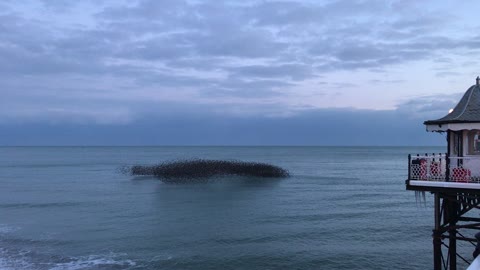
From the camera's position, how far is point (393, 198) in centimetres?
5022

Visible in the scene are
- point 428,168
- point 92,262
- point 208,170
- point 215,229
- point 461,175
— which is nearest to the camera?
point 461,175

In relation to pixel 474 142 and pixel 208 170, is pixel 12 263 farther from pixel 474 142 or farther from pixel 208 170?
pixel 208 170

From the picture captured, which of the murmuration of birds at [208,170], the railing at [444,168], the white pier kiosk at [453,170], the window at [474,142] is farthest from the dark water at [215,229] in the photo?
the murmuration of birds at [208,170]

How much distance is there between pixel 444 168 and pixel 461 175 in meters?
0.88

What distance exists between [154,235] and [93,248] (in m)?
4.99

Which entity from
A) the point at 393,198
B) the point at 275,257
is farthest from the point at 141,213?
the point at 393,198

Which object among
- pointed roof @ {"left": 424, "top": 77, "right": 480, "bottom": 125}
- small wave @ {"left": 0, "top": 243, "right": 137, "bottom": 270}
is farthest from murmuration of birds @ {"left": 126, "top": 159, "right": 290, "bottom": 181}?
pointed roof @ {"left": 424, "top": 77, "right": 480, "bottom": 125}

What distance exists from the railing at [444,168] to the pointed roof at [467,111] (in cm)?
153

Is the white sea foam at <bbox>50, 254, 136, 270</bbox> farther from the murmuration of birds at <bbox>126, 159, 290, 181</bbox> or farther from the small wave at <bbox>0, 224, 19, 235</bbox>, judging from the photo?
the murmuration of birds at <bbox>126, 159, 290, 181</bbox>

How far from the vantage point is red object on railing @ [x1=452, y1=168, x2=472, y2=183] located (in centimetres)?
1681

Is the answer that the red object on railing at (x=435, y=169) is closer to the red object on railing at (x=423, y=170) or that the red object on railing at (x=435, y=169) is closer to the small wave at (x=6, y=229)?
the red object on railing at (x=423, y=170)

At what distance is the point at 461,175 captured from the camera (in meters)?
16.9

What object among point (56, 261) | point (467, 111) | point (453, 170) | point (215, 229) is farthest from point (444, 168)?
point (56, 261)

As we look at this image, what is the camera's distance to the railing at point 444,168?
16.9 meters
